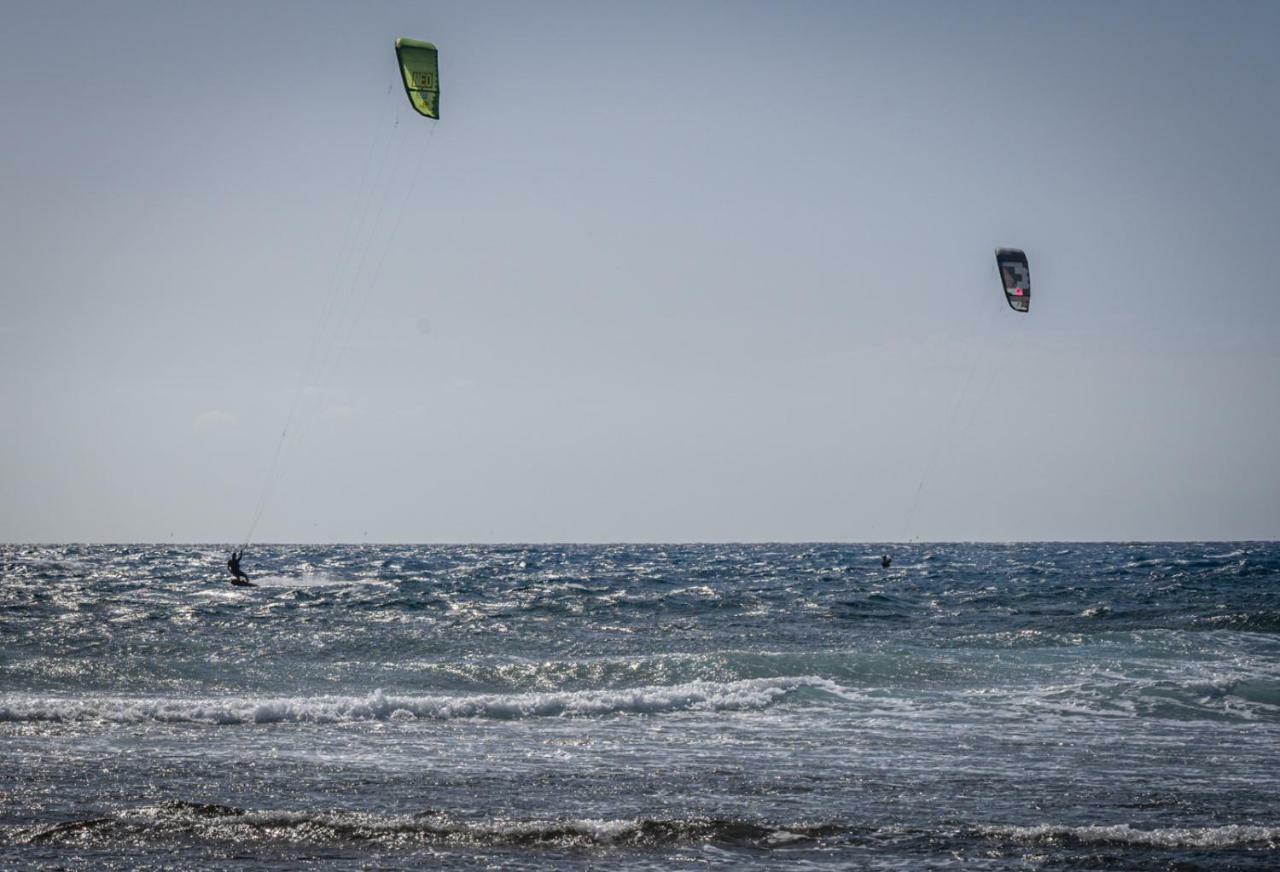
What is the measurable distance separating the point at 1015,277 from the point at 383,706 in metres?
19.5

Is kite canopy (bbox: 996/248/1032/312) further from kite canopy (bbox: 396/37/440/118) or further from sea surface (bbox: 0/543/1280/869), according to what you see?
kite canopy (bbox: 396/37/440/118)

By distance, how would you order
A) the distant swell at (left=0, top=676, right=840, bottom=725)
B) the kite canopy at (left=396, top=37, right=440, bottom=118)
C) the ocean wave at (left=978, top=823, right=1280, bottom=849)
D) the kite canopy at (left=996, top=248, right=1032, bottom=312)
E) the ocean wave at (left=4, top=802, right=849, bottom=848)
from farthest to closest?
1. the kite canopy at (left=996, top=248, right=1032, bottom=312)
2. the kite canopy at (left=396, top=37, right=440, bottom=118)
3. the distant swell at (left=0, top=676, right=840, bottom=725)
4. the ocean wave at (left=4, top=802, right=849, bottom=848)
5. the ocean wave at (left=978, top=823, right=1280, bottom=849)

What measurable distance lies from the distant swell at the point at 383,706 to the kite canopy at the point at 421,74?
10.0 meters

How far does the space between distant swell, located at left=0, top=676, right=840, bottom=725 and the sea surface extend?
0.06 meters

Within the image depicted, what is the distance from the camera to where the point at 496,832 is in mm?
9102

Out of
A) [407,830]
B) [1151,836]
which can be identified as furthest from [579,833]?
[1151,836]

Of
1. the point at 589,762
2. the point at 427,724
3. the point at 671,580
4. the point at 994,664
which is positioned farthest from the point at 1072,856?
the point at 671,580

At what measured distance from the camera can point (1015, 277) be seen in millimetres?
27953

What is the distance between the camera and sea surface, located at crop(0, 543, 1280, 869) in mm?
8883

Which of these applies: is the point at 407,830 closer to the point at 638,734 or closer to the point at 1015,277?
the point at 638,734

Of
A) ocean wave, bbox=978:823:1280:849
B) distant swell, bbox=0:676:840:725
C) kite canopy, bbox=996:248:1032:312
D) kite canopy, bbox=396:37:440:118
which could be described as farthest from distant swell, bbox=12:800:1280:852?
kite canopy, bbox=996:248:1032:312

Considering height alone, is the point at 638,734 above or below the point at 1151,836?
below

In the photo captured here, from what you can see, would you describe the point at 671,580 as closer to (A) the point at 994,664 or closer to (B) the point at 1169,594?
(B) the point at 1169,594

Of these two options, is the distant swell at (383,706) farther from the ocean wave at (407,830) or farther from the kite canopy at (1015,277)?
the kite canopy at (1015,277)
